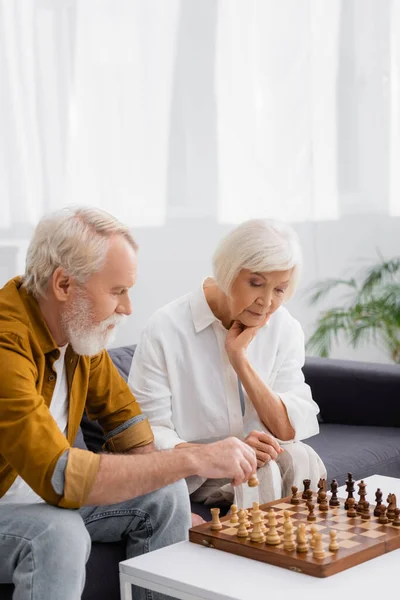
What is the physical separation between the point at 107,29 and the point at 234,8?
2.96 ft

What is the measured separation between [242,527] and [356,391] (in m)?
1.86

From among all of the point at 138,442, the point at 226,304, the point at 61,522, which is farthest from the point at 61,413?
the point at 226,304

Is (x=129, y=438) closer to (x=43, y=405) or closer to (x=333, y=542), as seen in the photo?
(x=43, y=405)

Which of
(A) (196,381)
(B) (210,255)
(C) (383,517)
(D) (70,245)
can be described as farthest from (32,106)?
(C) (383,517)

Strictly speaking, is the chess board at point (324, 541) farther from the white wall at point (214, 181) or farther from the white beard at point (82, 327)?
the white wall at point (214, 181)

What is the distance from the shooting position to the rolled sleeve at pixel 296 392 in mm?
2848

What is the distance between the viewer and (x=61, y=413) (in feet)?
7.91

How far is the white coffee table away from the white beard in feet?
1.66

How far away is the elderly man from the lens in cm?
204

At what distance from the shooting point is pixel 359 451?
3439 mm

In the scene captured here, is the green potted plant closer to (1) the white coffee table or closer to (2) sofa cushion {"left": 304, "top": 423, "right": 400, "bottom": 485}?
(2) sofa cushion {"left": 304, "top": 423, "right": 400, "bottom": 485}

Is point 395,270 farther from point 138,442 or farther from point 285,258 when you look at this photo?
point 138,442

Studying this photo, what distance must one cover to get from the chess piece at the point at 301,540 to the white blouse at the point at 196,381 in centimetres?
82

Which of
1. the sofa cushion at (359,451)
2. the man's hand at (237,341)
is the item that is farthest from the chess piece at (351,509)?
the sofa cushion at (359,451)
